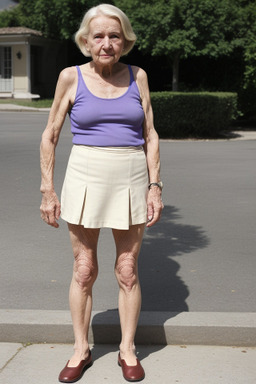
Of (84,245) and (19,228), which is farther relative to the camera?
(19,228)

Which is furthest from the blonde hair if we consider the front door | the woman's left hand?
the front door

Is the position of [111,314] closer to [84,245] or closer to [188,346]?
[188,346]

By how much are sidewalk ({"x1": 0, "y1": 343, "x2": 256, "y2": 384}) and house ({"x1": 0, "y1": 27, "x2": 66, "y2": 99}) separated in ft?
108

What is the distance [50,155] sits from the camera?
3.44m

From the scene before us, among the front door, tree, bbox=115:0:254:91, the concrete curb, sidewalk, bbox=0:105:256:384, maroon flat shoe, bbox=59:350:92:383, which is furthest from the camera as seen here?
the front door

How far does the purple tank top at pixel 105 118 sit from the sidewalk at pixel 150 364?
1.27 m

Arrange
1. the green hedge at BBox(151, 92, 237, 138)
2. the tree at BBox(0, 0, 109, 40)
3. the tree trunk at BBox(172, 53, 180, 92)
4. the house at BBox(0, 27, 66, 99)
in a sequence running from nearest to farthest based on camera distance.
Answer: the green hedge at BBox(151, 92, 237, 138) < the tree trunk at BBox(172, 53, 180, 92) < the tree at BBox(0, 0, 109, 40) < the house at BBox(0, 27, 66, 99)

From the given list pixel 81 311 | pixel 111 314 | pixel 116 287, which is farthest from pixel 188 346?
pixel 116 287

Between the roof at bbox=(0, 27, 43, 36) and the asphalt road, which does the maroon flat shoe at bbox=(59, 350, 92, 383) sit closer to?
Answer: the asphalt road

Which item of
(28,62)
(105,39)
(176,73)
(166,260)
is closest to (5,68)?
(28,62)

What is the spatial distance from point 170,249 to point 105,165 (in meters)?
3.27

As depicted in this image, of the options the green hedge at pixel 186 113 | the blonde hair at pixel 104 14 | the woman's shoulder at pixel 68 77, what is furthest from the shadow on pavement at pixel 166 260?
the green hedge at pixel 186 113

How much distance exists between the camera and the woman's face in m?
3.30

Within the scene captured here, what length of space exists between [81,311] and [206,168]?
934 centimetres
